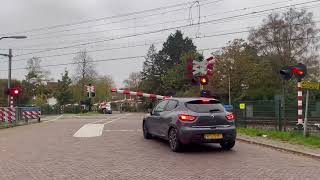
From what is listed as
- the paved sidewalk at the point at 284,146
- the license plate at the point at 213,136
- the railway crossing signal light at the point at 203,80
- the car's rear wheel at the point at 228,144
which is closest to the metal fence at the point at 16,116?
the railway crossing signal light at the point at 203,80

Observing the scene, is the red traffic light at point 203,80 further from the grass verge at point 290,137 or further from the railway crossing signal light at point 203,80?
the grass verge at point 290,137

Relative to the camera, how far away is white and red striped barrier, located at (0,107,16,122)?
29.0 meters

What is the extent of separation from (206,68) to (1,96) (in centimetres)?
6193

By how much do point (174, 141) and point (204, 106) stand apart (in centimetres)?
126

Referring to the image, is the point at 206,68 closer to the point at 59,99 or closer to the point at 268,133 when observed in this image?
the point at 268,133

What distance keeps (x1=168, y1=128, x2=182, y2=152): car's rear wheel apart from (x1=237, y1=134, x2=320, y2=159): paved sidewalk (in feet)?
9.83

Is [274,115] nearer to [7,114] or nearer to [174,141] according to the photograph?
[174,141]

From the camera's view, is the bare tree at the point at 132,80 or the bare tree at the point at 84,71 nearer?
the bare tree at the point at 84,71

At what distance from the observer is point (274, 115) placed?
20125 millimetres

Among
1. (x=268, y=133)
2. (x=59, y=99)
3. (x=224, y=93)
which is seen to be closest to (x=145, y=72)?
(x=59, y=99)

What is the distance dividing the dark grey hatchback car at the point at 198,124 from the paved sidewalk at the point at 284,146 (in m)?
1.52

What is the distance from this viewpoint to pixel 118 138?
17.7 m

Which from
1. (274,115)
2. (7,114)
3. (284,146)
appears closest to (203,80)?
(274,115)

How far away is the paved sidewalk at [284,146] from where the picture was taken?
12.7 meters
